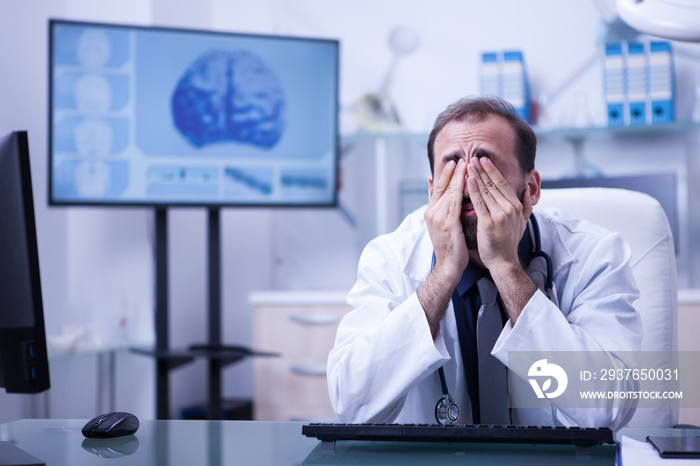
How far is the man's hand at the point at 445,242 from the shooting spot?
1229mm

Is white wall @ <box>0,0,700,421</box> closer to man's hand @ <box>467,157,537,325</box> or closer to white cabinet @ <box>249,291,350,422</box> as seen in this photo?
white cabinet @ <box>249,291,350,422</box>

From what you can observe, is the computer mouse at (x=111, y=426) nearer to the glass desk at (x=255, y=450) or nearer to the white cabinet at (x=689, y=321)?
the glass desk at (x=255, y=450)

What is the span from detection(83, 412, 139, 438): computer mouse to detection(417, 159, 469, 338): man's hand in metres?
0.51

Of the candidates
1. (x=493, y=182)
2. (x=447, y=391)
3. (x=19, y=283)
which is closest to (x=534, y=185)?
(x=493, y=182)

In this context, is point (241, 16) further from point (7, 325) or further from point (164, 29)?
Result: point (7, 325)

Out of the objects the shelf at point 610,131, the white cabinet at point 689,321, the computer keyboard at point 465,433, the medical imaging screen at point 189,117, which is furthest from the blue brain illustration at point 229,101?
the computer keyboard at point 465,433

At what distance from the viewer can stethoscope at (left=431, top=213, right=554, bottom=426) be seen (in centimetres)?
110

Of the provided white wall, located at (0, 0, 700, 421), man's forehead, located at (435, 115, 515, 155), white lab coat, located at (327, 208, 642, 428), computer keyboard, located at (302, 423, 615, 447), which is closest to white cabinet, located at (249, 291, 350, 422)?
white wall, located at (0, 0, 700, 421)

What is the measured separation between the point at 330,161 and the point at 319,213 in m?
0.76

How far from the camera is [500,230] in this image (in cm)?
128

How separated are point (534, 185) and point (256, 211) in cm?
210

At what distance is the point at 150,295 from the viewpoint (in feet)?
9.27

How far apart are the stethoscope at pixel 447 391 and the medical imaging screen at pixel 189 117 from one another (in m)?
1.34

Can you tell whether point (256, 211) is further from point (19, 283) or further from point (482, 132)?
point (19, 283)
